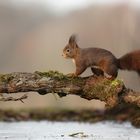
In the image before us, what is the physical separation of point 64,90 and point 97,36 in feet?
37.3

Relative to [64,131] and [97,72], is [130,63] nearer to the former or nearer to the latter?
[97,72]

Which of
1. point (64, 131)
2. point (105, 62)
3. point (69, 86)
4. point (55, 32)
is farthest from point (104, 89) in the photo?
point (55, 32)

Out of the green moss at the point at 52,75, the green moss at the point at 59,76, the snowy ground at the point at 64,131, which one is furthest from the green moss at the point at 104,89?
the snowy ground at the point at 64,131

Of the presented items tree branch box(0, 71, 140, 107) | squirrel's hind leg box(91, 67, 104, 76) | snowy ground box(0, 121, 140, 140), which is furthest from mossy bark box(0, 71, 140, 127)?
snowy ground box(0, 121, 140, 140)

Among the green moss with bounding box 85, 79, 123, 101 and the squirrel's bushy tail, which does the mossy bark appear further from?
the squirrel's bushy tail

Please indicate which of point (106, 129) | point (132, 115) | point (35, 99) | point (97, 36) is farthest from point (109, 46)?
point (106, 129)

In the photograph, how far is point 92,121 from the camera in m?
8.13

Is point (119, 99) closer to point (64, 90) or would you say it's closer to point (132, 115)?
point (64, 90)

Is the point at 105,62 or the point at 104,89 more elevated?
the point at 105,62

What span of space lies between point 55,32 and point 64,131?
42.5 feet

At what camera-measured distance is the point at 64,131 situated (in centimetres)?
687

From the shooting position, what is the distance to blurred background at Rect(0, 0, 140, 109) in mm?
16031

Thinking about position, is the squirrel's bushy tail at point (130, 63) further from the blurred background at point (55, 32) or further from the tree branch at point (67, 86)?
the blurred background at point (55, 32)

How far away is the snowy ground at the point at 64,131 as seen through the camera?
6355mm
